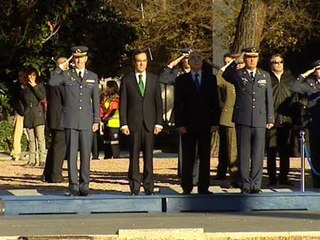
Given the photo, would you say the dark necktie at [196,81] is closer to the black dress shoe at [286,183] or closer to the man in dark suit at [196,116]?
the man in dark suit at [196,116]

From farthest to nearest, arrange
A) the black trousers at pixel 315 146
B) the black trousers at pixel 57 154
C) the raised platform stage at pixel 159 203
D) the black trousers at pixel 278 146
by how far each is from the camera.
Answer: the black trousers at pixel 57 154
the black trousers at pixel 278 146
the black trousers at pixel 315 146
the raised platform stage at pixel 159 203

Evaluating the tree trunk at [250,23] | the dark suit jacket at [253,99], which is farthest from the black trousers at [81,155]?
the tree trunk at [250,23]

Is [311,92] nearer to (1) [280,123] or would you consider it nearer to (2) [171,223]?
(1) [280,123]

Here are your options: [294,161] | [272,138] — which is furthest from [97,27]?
[272,138]

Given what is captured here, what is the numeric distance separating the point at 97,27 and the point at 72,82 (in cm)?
1280

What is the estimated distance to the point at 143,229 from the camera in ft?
37.2

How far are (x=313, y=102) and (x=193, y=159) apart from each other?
2089 mm

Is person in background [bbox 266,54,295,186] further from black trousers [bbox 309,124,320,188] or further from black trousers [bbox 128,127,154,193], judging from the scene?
black trousers [bbox 128,127,154,193]

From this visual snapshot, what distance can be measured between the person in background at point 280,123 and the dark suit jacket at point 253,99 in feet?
4.58

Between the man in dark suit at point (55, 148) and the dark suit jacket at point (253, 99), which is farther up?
the dark suit jacket at point (253, 99)

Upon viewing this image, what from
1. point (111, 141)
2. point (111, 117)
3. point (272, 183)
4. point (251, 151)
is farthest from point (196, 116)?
Result: point (111, 141)

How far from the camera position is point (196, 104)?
13.5 metres

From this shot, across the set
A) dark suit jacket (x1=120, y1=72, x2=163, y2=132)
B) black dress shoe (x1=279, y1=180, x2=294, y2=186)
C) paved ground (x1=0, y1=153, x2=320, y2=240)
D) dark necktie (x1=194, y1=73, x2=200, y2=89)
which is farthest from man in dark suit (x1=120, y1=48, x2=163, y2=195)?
black dress shoe (x1=279, y1=180, x2=294, y2=186)

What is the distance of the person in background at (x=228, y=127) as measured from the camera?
49.6ft
